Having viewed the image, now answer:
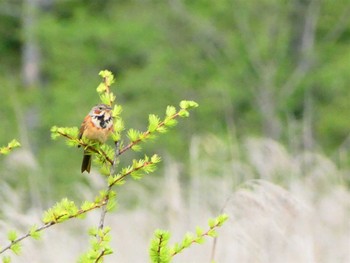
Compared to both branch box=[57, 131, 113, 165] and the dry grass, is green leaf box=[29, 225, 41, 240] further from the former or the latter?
the dry grass

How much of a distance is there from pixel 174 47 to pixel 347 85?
2.63 m

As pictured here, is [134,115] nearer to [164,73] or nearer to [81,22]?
[164,73]

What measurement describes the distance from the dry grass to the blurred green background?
5029 millimetres

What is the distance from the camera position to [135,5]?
70.7ft

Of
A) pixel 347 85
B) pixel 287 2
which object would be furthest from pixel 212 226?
pixel 347 85

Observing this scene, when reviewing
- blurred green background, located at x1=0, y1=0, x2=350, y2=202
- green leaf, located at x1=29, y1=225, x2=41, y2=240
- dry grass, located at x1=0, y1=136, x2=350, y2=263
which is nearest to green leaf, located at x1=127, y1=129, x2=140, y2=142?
green leaf, located at x1=29, y1=225, x2=41, y2=240

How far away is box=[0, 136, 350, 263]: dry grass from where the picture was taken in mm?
4295

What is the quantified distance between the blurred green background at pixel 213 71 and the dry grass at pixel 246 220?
16.5 feet

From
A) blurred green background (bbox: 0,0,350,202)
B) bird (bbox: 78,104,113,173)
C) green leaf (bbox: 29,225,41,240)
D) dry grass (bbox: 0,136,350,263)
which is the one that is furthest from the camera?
blurred green background (bbox: 0,0,350,202)

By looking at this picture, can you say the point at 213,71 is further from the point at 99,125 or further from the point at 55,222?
the point at 55,222

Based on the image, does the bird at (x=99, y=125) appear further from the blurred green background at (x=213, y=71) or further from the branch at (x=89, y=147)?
the blurred green background at (x=213, y=71)

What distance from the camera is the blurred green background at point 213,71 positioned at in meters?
14.6

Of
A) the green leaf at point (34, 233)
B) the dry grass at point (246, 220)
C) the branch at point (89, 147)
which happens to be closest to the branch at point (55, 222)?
the green leaf at point (34, 233)

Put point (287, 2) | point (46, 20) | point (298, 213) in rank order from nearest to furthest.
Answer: point (298, 213) < point (287, 2) < point (46, 20)
